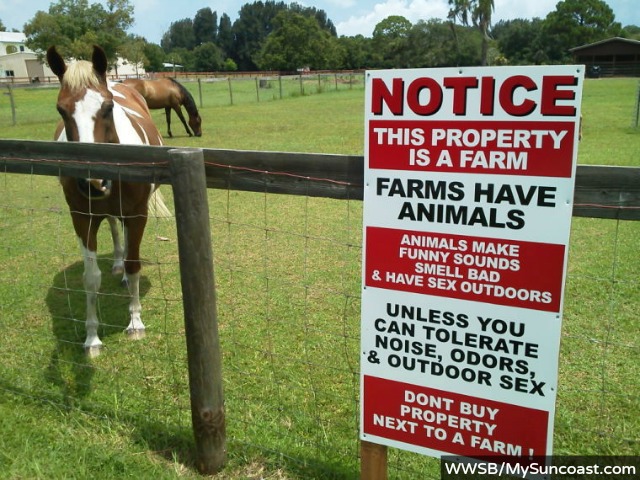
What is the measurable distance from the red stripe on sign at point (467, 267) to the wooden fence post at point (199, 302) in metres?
0.85

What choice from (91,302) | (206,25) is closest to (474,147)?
(91,302)

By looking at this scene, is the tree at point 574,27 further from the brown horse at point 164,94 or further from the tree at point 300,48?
the brown horse at point 164,94

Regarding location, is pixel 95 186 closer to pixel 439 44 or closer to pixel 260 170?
pixel 260 170

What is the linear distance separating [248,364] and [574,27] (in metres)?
88.3

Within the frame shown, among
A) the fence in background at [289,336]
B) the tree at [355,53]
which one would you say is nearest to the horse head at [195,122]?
the fence in background at [289,336]

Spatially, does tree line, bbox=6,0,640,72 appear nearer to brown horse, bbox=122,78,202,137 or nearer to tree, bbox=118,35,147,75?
tree, bbox=118,35,147,75

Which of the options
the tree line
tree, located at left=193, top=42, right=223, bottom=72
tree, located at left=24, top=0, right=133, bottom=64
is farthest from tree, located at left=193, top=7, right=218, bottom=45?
tree, located at left=24, top=0, right=133, bottom=64

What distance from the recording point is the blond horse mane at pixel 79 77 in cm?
354

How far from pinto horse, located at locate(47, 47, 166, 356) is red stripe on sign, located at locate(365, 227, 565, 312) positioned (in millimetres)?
2111

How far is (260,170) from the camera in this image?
8.56 feet

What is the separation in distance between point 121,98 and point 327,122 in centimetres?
1392

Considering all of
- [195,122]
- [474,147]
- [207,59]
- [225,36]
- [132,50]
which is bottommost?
[195,122]

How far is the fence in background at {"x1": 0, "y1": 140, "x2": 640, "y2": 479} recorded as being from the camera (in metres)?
2.40

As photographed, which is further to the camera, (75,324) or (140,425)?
(75,324)
